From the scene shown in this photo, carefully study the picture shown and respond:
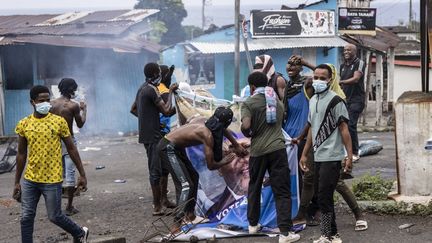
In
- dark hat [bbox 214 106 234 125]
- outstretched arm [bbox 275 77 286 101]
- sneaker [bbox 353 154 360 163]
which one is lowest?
sneaker [bbox 353 154 360 163]

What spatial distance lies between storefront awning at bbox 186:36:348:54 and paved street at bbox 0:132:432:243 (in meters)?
6.19

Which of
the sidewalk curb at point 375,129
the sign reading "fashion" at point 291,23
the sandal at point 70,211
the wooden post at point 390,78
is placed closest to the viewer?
the sandal at point 70,211

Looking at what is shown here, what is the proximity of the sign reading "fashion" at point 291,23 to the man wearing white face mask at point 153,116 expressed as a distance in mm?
11325

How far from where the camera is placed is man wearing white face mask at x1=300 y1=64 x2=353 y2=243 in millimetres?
5375

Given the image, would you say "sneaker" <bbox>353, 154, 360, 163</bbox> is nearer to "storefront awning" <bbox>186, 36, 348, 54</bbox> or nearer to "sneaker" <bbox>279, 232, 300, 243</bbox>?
"sneaker" <bbox>279, 232, 300, 243</bbox>

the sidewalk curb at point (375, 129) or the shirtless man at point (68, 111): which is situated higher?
the shirtless man at point (68, 111)

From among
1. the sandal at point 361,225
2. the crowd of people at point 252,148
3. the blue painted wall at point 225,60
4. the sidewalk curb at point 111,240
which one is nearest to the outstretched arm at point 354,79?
the crowd of people at point 252,148

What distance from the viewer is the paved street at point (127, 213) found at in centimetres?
602

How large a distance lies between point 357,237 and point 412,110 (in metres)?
1.71

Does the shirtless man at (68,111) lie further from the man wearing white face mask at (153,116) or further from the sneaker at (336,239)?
the sneaker at (336,239)

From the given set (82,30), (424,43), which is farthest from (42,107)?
(82,30)

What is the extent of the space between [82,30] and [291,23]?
21.2 ft

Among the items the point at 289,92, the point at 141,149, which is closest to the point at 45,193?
the point at 289,92

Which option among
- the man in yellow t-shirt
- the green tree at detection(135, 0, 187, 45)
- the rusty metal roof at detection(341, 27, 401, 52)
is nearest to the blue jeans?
the man in yellow t-shirt
